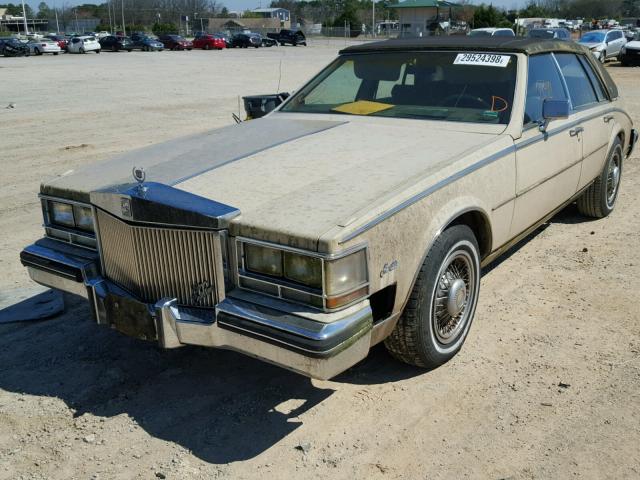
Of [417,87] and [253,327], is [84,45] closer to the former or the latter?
[417,87]

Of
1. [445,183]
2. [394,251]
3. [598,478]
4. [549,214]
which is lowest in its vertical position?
[598,478]

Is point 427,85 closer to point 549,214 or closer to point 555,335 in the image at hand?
point 549,214

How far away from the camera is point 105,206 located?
10.3ft

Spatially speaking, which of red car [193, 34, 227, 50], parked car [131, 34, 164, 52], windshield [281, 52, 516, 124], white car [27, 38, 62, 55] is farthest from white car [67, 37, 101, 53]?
windshield [281, 52, 516, 124]

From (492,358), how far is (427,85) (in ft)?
6.27

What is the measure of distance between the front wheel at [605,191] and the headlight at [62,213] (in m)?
4.46

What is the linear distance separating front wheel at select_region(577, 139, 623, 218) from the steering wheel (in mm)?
2147

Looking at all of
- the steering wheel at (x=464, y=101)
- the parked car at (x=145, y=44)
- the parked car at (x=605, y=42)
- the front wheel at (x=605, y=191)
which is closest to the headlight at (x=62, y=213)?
the steering wheel at (x=464, y=101)

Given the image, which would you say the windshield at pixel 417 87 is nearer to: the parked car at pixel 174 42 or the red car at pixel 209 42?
the red car at pixel 209 42

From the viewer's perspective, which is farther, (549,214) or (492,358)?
(549,214)

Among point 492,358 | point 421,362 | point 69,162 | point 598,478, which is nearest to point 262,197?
point 421,362

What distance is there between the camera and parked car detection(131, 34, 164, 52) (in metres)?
48.0

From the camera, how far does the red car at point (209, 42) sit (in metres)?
49.6

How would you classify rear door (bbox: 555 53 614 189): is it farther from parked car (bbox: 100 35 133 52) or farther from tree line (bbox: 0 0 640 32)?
tree line (bbox: 0 0 640 32)
